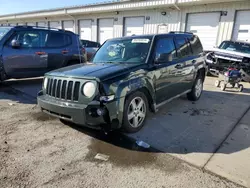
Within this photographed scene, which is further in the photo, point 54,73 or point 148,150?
point 54,73

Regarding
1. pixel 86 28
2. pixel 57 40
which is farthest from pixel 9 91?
pixel 86 28

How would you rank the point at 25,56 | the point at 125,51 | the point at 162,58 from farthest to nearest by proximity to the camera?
the point at 25,56 < the point at 125,51 < the point at 162,58

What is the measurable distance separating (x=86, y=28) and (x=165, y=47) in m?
16.8

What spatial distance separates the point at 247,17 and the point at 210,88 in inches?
223

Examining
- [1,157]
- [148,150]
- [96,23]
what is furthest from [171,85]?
[96,23]

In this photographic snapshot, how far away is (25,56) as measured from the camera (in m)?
6.45

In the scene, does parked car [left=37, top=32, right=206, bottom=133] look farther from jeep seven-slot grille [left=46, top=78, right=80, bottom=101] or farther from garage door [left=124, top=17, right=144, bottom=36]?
garage door [left=124, top=17, right=144, bottom=36]

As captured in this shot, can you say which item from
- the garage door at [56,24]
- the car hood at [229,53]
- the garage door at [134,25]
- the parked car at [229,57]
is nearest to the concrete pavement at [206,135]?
the parked car at [229,57]

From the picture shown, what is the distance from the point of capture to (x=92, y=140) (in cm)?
348

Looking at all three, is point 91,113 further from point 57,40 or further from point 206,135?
point 57,40

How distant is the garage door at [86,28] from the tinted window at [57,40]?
12.2 m

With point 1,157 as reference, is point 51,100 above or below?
above

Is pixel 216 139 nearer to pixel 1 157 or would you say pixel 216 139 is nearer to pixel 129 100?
pixel 129 100

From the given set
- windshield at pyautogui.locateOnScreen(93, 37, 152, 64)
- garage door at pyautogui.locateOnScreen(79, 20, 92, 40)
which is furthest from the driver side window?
garage door at pyautogui.locateOnScreen(79, 20, 92, 40)
